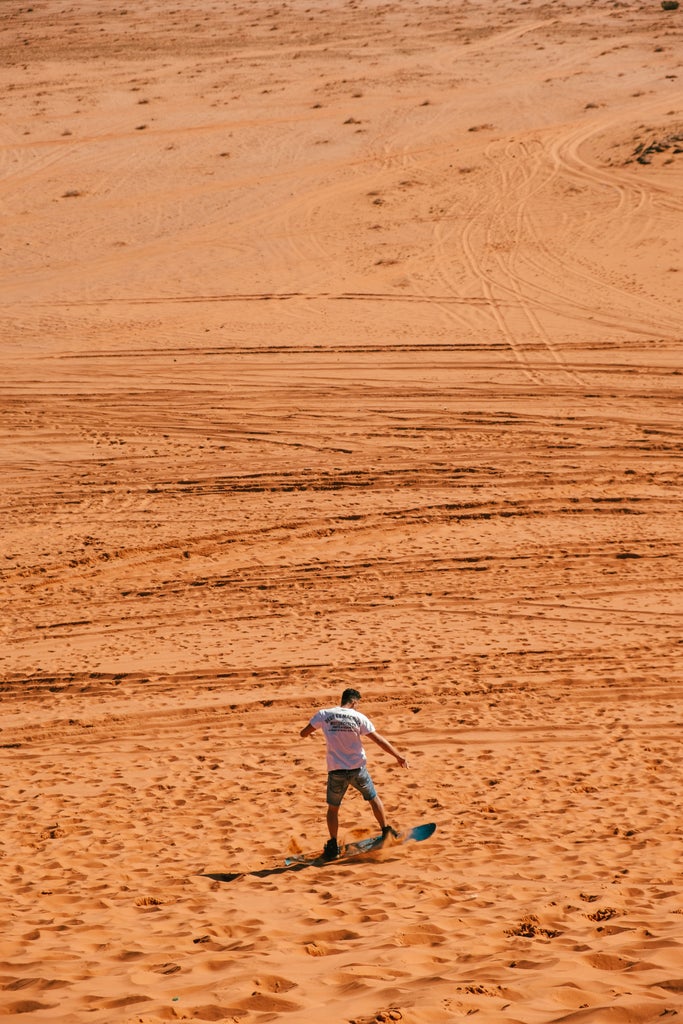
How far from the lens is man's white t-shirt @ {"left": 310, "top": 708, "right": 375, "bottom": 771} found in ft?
25.9

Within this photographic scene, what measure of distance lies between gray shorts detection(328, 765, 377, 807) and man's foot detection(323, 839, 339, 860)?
265 mm

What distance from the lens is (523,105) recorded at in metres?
39.8

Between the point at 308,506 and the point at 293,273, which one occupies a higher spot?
the point at 293,273

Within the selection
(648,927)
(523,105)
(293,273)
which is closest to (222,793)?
(648,927)

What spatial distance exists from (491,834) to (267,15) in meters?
51.3

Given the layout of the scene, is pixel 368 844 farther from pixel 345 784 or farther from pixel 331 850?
pixel 345 784

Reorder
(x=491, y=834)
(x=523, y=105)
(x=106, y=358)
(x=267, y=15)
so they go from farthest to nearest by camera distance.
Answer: (x=267, y=15) < (x=523, y=105) < (x=106, y=358) < (x=491, y=834)

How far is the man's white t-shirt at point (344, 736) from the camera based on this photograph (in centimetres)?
790

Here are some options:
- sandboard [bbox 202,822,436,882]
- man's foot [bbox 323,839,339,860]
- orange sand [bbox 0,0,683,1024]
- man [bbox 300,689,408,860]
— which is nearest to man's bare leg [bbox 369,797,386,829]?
man [bbox 300,689,408,860]

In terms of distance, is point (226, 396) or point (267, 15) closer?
point (226, 396)

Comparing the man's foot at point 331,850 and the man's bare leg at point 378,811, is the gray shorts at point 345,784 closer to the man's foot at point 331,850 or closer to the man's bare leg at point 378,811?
the man's bare leg at point 378,811

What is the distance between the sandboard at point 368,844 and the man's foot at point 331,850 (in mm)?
15

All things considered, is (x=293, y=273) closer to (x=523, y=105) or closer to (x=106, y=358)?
(x=106, y=358)

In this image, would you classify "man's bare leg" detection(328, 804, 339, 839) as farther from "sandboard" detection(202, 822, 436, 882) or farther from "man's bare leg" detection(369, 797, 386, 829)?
"man's bare leg" detection(369, 797, 386, 829)
